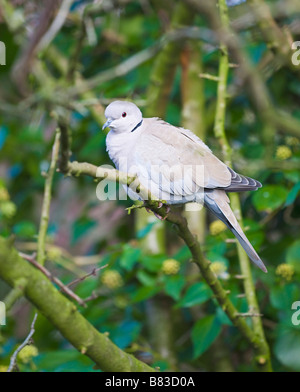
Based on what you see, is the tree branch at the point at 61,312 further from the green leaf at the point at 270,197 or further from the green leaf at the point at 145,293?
the green leaf at the point at 270,197

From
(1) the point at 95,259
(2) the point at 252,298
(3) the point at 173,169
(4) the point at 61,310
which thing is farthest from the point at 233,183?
(1) the point at 95,259

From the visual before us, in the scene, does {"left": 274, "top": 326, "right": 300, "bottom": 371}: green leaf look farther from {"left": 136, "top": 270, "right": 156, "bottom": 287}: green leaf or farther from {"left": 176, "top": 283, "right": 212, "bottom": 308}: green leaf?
{"left": 136, "top": 270, "right": 156, "bottom": 287}: green leaf

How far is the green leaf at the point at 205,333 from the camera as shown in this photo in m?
1.87

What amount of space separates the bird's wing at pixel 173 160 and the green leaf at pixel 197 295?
36 centimetres

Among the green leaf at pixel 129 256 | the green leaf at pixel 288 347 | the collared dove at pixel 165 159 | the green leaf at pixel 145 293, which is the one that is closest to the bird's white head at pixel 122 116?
the collared dove at pixel 165 159

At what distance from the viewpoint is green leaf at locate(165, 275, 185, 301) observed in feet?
6.24

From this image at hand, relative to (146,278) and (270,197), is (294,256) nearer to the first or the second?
(270,197)

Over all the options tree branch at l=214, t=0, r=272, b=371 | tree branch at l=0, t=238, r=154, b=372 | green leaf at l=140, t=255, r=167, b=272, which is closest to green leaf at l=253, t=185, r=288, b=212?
tree branch at l=214, t=0, r=272, b=371

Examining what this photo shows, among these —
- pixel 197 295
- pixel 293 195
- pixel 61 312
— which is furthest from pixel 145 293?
pixel 61 312

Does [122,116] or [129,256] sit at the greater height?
[122,116]

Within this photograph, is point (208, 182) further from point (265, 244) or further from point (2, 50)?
point (2, 50)

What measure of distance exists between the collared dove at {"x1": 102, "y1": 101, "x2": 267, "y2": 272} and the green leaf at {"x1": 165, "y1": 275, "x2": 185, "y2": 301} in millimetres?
338

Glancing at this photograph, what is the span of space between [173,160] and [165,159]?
2cm

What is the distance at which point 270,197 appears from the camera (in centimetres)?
194
